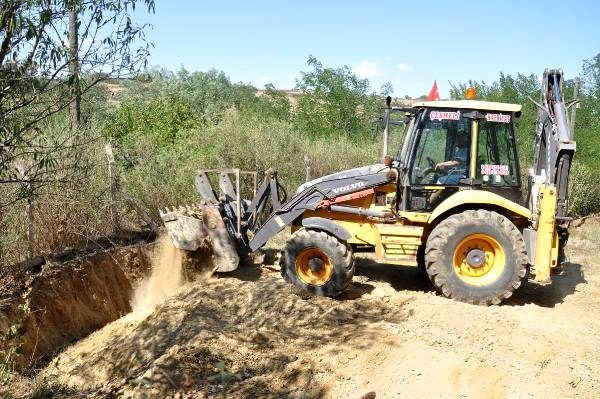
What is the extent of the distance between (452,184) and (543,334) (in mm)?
2130

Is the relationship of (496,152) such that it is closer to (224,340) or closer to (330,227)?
(330,227)

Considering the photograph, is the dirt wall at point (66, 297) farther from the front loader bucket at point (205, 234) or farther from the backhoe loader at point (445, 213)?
the backhoe loader at point (445, 213)

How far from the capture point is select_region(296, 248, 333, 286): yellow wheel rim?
287 inches

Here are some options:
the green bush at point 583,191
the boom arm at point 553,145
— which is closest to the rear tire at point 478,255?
the boom arm at point 553,145

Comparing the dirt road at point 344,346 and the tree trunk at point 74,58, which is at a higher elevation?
the tree trunk at point 74,58

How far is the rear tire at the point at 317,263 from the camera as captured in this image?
7160 mm

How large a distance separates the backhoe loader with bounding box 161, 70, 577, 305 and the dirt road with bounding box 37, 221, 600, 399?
440 millimetres

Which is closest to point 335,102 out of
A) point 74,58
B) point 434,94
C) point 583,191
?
point 583,191

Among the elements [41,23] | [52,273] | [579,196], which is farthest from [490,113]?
[579,196]

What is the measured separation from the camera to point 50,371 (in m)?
6.36

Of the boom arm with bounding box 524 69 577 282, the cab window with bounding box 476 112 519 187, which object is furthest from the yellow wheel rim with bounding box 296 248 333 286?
the boom arm with bounding box 524 69 577 282

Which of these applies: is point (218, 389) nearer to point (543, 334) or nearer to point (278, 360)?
point (278, 360)

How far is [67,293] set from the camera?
7.29m

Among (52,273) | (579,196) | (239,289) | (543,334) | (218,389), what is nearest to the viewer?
(218,389)
